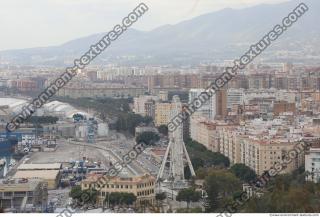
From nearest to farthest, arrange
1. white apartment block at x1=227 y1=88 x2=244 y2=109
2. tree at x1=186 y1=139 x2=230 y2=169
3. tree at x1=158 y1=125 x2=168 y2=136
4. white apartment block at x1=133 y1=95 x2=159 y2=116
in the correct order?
1. tree at x1=186 y1=139 x2=230 y2=169
2. tree at x1=158 y1=125 x2=168 y2=136
3. white apartment block at x1=227 y1=88 x2=244 y2=109
4. white apartment block at x1=133 y1=95 x2=159 y2=116

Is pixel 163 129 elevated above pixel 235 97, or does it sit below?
below

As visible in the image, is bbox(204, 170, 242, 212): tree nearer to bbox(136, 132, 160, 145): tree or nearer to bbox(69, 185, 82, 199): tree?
bbox(69, 185, 82, 199): tree

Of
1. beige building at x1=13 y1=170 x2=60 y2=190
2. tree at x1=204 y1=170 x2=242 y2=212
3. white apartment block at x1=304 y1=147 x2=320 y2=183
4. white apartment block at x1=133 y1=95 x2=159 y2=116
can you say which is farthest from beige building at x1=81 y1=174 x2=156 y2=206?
white apartment block at x1=133 y1=95 x2=159 y2=116

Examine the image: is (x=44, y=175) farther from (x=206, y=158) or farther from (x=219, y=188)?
(x=219, y=188)

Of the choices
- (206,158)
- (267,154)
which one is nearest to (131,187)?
(267,154)

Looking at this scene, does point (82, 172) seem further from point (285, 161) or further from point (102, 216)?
point (102, 216)

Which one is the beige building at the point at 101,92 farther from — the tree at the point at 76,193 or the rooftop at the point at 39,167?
the tree at the point at 76,193
